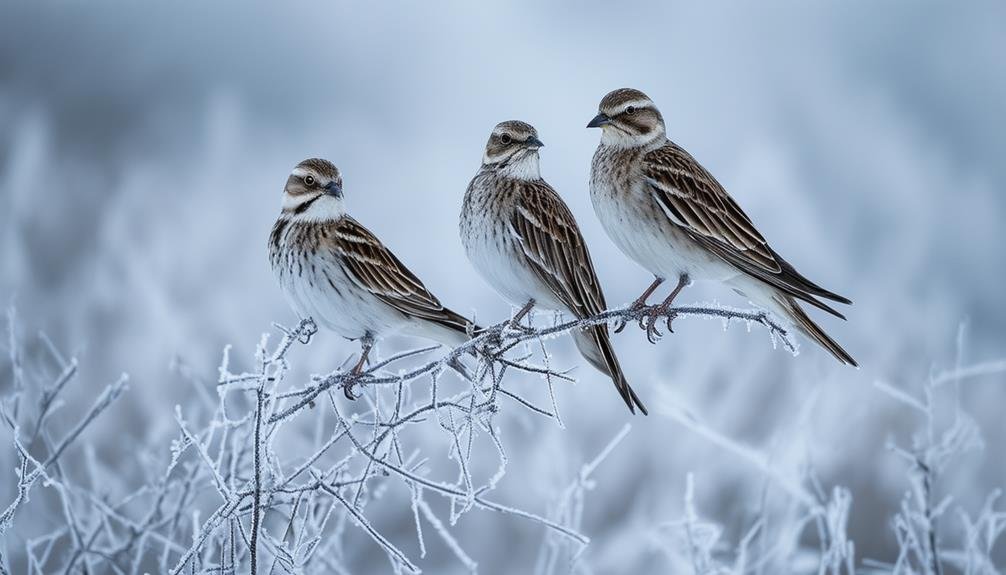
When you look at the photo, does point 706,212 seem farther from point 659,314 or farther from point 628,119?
point 659,314

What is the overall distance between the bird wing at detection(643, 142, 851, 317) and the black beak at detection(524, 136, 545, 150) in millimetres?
451

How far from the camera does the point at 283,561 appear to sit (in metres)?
3.90

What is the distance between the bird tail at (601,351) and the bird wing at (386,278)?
531 mm

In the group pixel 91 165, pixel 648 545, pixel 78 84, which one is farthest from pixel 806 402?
pixel 78 84

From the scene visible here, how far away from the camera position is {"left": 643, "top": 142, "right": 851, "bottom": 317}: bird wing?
191 inches

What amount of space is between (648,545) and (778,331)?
3.93 metres

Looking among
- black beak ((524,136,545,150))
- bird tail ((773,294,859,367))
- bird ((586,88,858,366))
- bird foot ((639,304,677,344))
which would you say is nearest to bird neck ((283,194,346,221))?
black beak ((524,136,545,150))

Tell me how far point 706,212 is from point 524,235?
81 centimetres

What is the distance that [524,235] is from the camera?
548cm

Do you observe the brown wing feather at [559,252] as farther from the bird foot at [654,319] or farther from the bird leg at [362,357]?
the bird leg at [362,357]

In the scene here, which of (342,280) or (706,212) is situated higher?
(706,212)

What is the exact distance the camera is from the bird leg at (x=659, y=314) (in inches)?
181

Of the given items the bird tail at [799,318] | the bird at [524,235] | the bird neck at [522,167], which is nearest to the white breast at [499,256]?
the bird at [524,235]

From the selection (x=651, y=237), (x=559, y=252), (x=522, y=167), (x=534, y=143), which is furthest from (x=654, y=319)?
(x=522, y=167)
